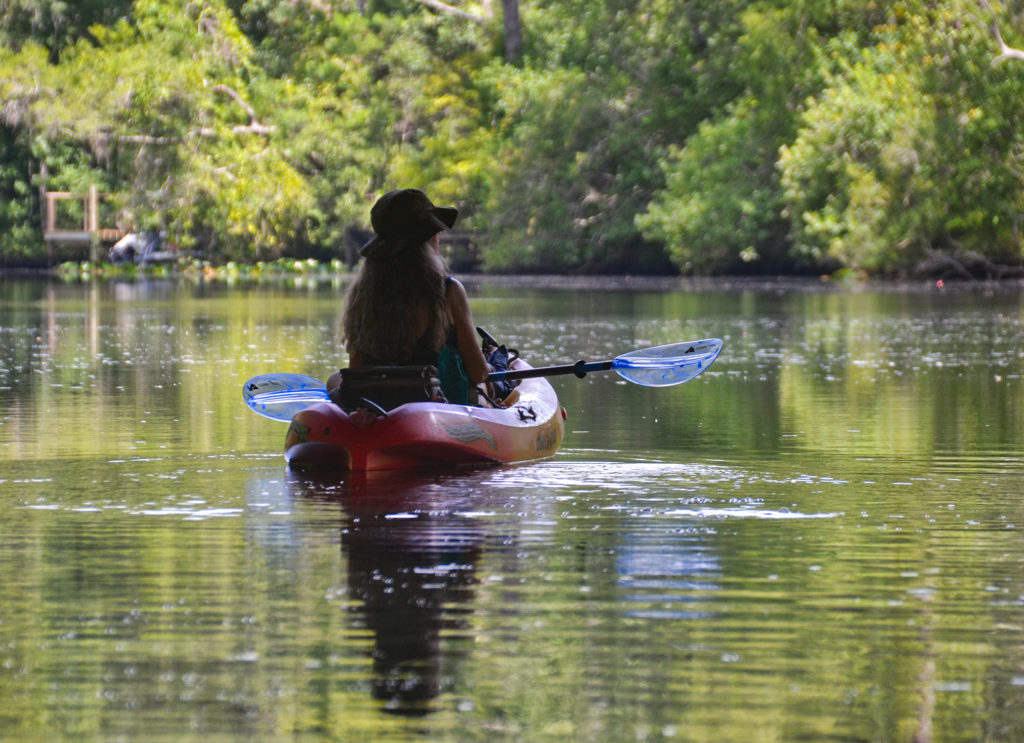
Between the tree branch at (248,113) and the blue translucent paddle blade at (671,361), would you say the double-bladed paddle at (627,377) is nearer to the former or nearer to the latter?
the blue translucent paddle blade at (671,361)

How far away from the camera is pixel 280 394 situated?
40.5 ft

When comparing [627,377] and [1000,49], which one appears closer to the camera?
[627,377]

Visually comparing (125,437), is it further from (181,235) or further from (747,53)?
(181,235)

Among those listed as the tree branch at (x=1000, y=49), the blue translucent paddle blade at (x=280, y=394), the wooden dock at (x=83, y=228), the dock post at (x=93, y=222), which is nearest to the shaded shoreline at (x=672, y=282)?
the wooden dock at (x=83, y=228)

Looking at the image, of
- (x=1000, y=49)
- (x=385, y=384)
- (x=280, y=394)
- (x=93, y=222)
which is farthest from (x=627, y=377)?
(x=93, y=222)

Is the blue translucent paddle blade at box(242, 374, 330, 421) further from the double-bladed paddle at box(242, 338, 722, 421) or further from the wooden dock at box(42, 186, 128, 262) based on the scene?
the wooden dock at box(42, 186, 128, 262)

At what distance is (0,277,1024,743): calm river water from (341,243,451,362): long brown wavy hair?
75cm

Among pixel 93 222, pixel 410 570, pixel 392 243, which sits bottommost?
pixel 410 570

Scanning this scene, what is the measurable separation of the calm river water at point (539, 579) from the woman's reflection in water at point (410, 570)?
2cm

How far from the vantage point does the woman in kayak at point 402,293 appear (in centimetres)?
1052

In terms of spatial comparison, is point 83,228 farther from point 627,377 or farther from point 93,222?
point 627,377

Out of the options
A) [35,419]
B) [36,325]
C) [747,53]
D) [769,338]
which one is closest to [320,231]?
[747,53]

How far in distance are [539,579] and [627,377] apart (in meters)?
5.33

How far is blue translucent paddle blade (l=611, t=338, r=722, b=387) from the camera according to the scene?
1246 cm
